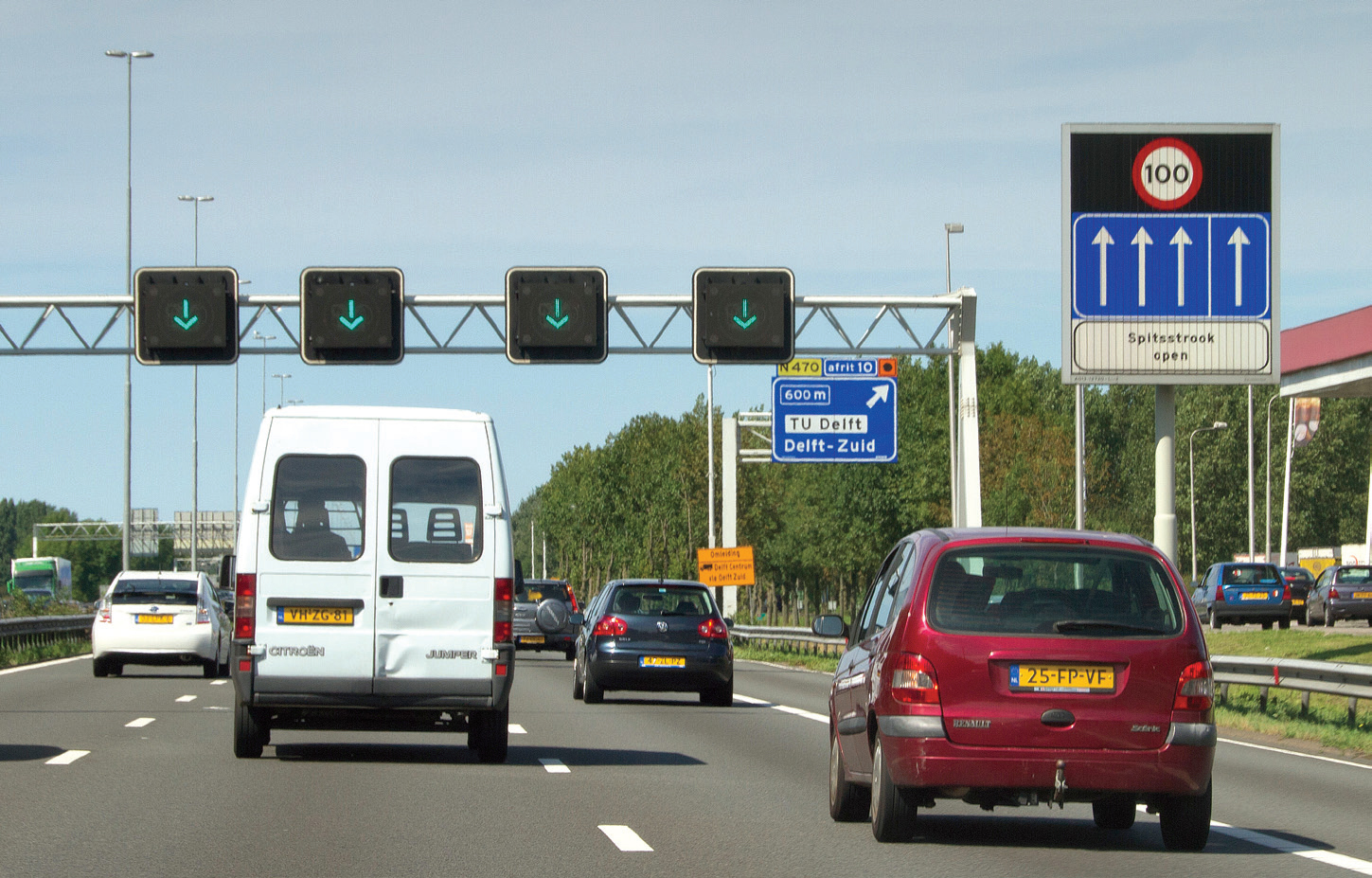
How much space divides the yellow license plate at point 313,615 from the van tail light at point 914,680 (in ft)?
18.4

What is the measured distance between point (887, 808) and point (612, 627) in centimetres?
1353

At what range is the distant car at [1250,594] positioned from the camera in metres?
47.2

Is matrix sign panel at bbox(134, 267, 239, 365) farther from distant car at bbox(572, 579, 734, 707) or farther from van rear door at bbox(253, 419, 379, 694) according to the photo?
van rear door at bbox(253, 419, 379, 694)

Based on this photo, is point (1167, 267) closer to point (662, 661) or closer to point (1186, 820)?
point (662, 661)

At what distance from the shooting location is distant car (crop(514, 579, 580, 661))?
3847 centimetres

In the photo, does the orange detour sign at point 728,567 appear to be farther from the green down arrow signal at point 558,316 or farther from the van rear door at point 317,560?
the van rear door at point 317,560

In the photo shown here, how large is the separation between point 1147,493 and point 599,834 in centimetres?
10881

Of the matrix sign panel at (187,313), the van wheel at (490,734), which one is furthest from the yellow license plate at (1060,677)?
the matrix sign panel at (187,313)

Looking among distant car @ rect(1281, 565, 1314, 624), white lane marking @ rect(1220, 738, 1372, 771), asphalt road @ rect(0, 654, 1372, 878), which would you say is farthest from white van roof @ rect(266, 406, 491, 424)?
distant car @ rect(1281, 565, 1314, 624)

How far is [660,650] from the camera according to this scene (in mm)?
23438

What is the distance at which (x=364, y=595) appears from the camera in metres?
14.5

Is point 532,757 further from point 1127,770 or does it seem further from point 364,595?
point 1127,770

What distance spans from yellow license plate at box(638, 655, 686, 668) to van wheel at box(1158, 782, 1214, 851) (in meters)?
13.2

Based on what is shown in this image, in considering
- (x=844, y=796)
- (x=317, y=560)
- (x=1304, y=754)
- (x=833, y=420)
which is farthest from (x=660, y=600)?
(x=833, y=420)
